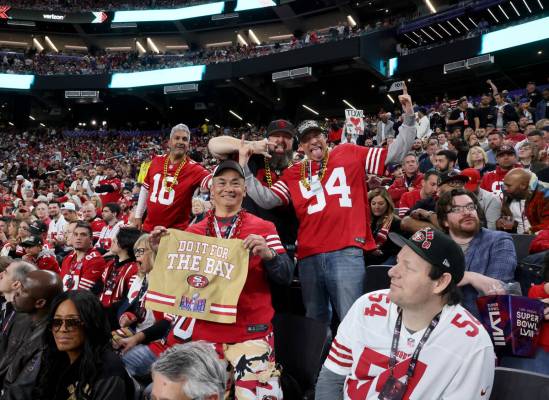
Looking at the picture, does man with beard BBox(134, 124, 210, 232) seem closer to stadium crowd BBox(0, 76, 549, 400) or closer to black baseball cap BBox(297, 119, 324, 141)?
stadium crowd BBox(0, 76, 549, 400)

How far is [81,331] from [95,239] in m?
5.81

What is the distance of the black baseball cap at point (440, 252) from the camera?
214cm

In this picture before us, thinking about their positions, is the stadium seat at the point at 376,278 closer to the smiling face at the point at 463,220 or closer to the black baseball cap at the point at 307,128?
the smiling face at the point at 463,220

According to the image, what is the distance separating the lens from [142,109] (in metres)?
34.3

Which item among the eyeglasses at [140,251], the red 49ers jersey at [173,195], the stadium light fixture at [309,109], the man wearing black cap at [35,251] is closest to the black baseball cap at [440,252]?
the eyeglasses at [140,251]

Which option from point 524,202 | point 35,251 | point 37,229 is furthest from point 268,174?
point 37,229

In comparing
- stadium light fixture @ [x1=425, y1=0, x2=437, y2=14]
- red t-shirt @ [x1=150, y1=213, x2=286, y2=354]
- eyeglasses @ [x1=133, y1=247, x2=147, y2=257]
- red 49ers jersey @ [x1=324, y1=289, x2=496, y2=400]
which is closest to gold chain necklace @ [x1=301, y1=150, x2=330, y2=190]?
red t-shirt @ [x1=150, y1=213, x2=286, y2=354]

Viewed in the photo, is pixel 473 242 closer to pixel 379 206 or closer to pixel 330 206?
pixel 330 206

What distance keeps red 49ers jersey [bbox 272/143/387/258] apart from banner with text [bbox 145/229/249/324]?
87 cm

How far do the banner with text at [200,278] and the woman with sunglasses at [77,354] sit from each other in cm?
31

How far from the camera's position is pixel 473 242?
10.0ft

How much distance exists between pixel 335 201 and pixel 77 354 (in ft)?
5.93

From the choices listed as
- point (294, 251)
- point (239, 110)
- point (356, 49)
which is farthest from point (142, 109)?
point (294, 251)

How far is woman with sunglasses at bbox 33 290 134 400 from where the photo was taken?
2.45m
